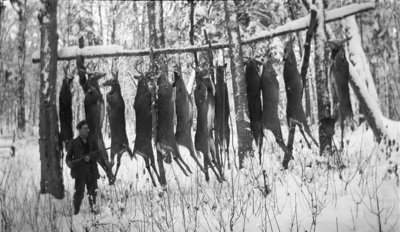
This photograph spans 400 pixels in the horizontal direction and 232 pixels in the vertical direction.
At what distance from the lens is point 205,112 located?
4.46 metres

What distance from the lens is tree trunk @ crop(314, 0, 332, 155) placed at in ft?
16.3

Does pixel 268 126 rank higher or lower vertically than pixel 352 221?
higher

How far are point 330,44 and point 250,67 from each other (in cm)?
106

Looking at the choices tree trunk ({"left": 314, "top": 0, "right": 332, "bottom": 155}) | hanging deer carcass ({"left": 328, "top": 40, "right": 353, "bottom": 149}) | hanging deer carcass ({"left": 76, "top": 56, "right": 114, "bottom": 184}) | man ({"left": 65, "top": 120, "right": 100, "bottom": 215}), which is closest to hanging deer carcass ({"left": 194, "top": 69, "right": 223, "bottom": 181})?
hanging deer carcass ({"left": 76, "top": 56, "right": 114, "bottom": 184})

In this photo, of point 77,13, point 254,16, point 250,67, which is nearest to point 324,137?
point 250,67

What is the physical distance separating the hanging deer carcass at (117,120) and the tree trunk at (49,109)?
1.48 m

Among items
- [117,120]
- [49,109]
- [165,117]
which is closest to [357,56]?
[165,117]

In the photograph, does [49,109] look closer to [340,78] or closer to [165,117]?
[165,117]

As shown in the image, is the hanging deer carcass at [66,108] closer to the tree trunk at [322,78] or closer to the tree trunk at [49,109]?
the tree trunk at [49,109]

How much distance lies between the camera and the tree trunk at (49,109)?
5402 millimetres

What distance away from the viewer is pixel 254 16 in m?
14.2

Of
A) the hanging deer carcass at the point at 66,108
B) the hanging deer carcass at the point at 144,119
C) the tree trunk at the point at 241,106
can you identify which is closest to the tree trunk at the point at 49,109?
the hanging deer carcass at the point at 66,108

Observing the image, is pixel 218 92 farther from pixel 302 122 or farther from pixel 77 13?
pixel 77 13

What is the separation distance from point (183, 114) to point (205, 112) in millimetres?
276
